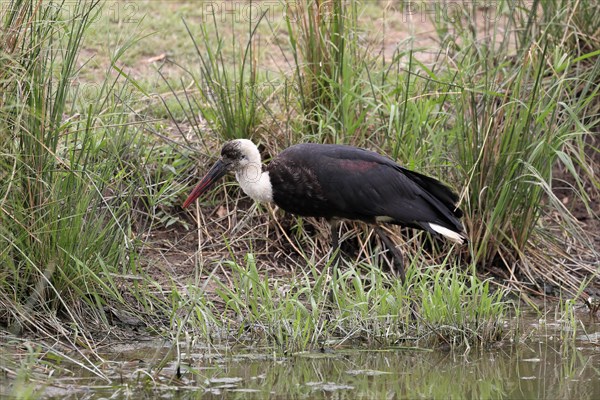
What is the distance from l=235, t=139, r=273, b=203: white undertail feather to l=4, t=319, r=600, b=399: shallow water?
4.11 feet

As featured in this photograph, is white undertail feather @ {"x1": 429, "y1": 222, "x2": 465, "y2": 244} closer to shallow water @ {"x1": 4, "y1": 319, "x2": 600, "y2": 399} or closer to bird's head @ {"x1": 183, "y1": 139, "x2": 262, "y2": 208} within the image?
shallow water @ {"x1": 4, "y1": 319, "x2": 600, "y2": 399}

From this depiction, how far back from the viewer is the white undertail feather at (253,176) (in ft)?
19.9

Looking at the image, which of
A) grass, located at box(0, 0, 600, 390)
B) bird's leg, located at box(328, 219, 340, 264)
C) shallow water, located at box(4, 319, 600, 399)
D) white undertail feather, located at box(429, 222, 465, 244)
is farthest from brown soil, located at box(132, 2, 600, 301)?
shallow water, located at box(4, 319, 600, 399)

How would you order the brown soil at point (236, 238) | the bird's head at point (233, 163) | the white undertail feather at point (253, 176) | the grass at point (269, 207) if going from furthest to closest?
the brown soil at point (236, 238), the bird's head at point (233, 163), the white undertail feather at point (253, 176), the grass at point (269, 207)

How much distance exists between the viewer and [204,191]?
20.9 ft

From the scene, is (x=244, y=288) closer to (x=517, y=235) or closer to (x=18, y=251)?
(x=18, y=251)

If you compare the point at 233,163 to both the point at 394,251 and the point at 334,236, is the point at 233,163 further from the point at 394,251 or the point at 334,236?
the point at 394,251

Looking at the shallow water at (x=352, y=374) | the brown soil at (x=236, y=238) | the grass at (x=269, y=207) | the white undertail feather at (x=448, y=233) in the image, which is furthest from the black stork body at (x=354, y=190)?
the shallow water at (x=352, y=374)

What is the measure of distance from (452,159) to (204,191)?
4.98 ft

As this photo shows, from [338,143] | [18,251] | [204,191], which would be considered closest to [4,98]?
[18,251]

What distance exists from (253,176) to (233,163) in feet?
0.60

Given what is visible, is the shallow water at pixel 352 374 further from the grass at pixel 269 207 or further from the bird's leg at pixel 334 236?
the bird's leg at pixel 334 236

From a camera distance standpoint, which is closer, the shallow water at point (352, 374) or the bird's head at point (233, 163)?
Answer: the shallow water at point (352, 374)

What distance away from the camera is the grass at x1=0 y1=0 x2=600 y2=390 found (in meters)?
4.97
